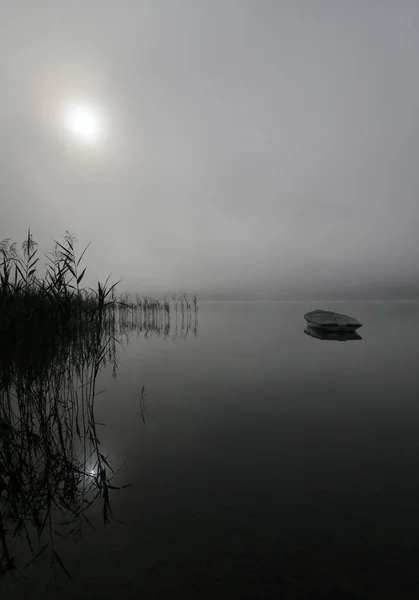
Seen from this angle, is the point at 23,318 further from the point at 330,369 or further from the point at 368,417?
the point at 330,369

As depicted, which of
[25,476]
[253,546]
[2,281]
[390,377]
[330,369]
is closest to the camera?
[253,546]

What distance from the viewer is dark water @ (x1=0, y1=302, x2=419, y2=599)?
7.10ft

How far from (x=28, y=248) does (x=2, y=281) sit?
88cm

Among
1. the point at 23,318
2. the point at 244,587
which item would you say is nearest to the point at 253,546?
the point at 244,587

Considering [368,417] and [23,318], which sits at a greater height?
[23,318]

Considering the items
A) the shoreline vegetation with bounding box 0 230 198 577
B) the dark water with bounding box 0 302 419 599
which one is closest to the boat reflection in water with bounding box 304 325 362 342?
the dark water with bounding box 0 302 419 599

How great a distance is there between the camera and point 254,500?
10.4 ft

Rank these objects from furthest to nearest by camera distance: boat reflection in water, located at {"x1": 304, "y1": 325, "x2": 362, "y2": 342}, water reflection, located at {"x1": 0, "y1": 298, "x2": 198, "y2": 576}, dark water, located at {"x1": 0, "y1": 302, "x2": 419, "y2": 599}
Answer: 1. boat reflection in water, located at {"x1": 304, "y1": 325, "x2": 362, "y2": 342}
2. water reflection, located at {"x1": 0, "y1": 298, "x2": 198, "y2": 576}
3. dark water, located at {"x1": 0, "y1": 302, "x2": 419, "y2": 599}

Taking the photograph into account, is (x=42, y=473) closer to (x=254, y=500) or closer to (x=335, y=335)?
(x=254, y=500)

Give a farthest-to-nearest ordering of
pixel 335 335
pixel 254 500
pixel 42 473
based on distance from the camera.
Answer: pixel 335 335, pixel 42 473, pixel 254 500

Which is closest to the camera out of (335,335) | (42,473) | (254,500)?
(254,500)

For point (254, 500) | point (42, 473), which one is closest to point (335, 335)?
point (254, 500)

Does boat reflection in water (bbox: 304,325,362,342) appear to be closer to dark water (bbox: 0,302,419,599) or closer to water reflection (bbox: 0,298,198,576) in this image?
dark water (bbox: 0,302,419,599)

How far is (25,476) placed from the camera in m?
3.68
